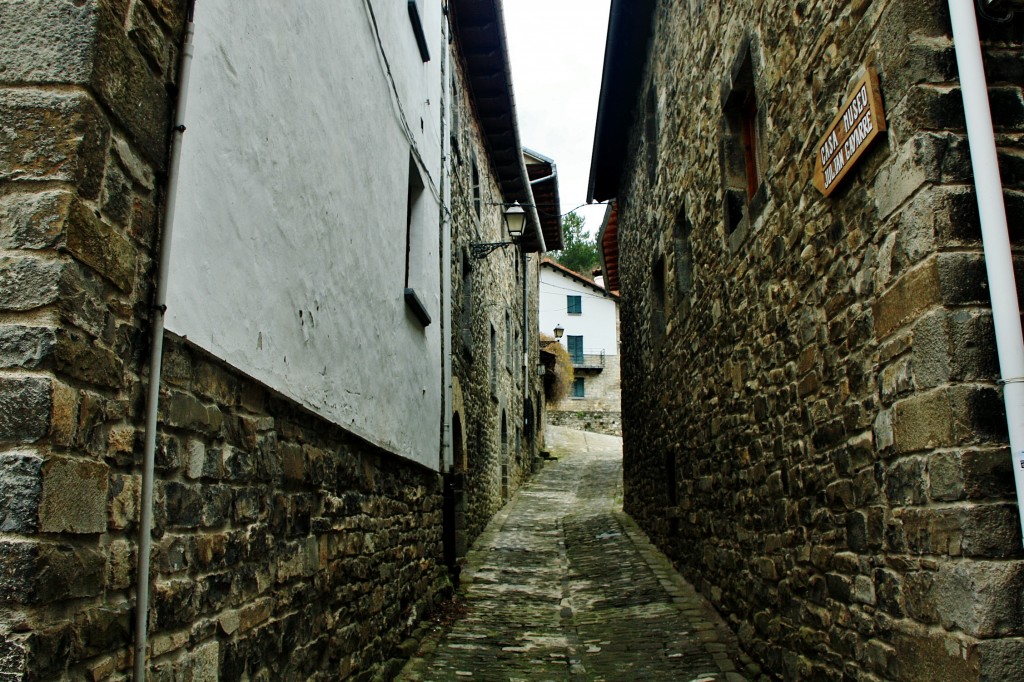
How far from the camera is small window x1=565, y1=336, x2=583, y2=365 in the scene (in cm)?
3506

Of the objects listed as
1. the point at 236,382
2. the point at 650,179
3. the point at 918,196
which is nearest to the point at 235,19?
the point at 236,382

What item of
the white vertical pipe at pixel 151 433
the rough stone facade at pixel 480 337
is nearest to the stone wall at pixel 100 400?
the white vertical pipe at pixel 151 433

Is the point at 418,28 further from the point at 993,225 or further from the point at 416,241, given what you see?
the point at 993,225

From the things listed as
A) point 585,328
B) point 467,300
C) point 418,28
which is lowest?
point 467,300

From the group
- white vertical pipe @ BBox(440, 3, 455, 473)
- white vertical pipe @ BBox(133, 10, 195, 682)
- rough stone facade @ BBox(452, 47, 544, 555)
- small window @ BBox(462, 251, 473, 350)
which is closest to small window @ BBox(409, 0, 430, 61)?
white vertical pipe @ BBox(440, 3, 455, 473)

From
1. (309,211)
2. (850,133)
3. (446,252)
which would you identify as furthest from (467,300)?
(850,133)

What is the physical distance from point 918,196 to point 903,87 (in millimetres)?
419

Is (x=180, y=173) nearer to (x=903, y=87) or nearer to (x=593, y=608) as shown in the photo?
(x=903, y=87)

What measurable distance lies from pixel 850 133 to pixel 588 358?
105 feet

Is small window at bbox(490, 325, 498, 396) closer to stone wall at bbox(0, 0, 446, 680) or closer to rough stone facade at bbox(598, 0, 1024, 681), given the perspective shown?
rough stone facade at bbox(598, 0, 1024, 681)

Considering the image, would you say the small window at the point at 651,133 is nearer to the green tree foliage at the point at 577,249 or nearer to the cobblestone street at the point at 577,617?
the cobblestone street at the point at 577,617

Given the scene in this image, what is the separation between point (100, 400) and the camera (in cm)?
205

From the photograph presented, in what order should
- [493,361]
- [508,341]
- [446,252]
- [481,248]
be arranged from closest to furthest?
[446,252]
[481,248]
[493,361]
[508,341]

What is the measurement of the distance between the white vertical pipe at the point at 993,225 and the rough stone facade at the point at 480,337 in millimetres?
6071
